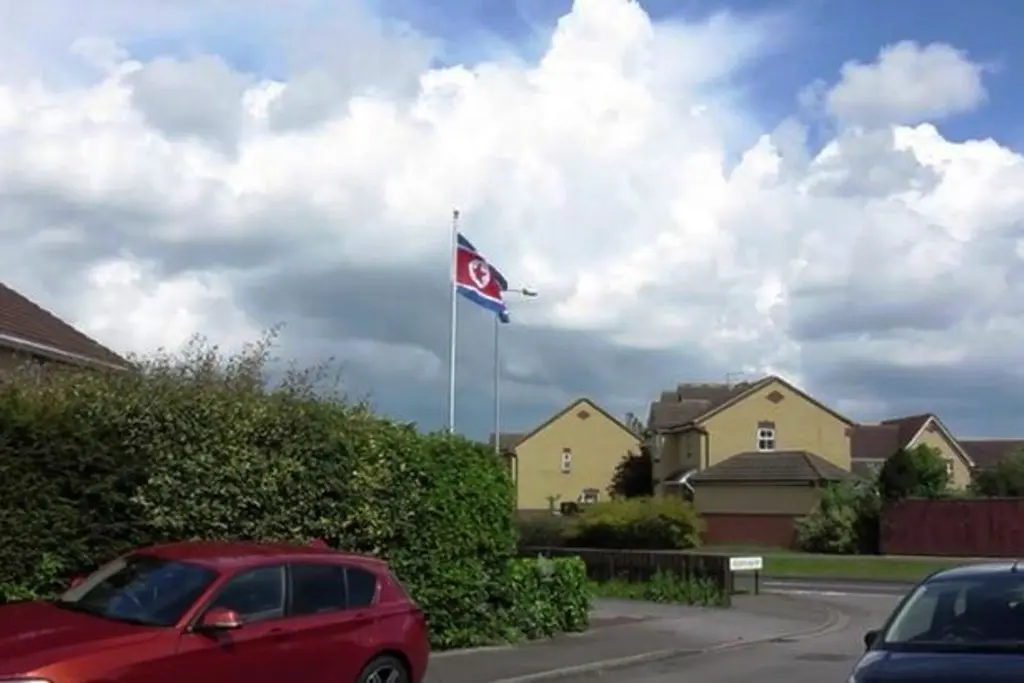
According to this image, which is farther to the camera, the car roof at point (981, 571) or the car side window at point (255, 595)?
the car side window at point (255, 595)

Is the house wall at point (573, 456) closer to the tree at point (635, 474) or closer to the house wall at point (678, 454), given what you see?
the tree at point (635, 474)

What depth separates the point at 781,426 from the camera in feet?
243

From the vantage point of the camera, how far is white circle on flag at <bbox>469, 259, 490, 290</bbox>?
28344mm

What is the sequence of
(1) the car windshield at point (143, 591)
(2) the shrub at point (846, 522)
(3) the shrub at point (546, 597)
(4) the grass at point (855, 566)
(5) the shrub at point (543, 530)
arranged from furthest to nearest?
(2) the shrub at point (846, 522) < (5) the shrub at point (543, 530) < (4) the grass at point (855, 566) < (3) the shrub at point (546, 597) < (1) the car windshield at point (143, 591)

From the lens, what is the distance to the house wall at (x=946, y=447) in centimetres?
7994

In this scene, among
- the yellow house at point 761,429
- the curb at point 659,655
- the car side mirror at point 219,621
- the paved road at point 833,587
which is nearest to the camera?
the car side mirror at point 219,621

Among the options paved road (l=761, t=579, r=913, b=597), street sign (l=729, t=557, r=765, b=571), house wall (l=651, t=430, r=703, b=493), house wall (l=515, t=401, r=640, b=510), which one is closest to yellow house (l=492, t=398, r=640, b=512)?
house wall (l=515, t=401, r=640, b=510)

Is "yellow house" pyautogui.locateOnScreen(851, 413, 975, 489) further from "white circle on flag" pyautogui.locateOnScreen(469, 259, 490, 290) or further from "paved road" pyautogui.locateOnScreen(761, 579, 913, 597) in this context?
"white circle on flag" pyautogui.locateOnScreen(469, 259, 490, 290)

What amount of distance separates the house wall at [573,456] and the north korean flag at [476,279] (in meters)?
55.3

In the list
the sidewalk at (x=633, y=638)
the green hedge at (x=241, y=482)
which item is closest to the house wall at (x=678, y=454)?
the sidewalk at (x=633, y=638)

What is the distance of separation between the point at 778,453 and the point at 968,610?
59647 mm

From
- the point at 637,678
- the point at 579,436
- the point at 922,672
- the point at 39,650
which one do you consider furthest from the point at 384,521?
the point at 579,436

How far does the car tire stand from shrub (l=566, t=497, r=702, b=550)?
38811 mm

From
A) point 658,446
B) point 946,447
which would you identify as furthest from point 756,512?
point 946,447
